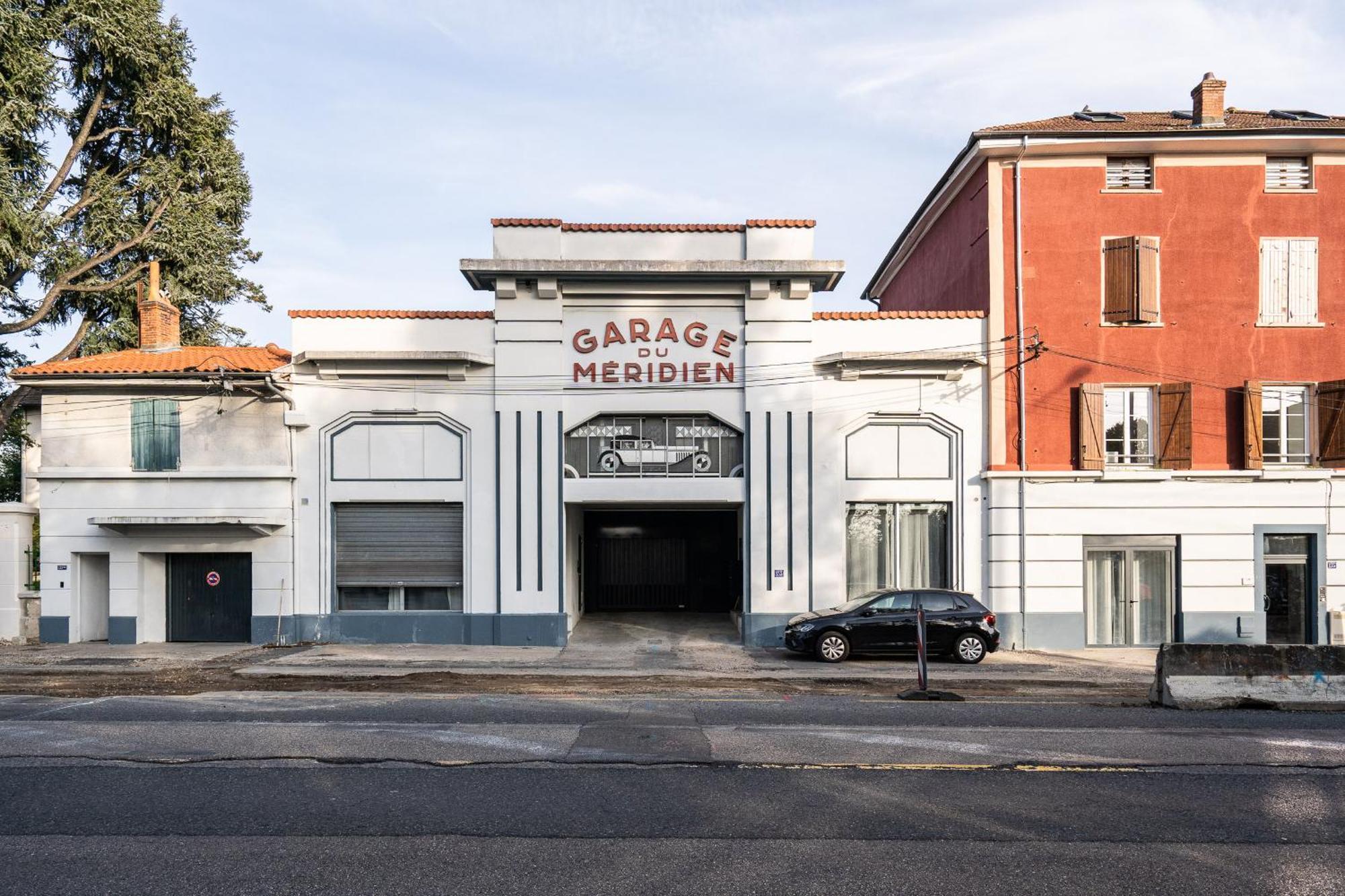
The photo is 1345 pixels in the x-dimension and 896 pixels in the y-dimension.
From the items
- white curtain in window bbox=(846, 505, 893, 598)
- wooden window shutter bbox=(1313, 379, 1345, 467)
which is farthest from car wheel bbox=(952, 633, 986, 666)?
wooden window shutter bbox=(1313, 379, 1345, 467)

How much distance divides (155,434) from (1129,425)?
21082mm

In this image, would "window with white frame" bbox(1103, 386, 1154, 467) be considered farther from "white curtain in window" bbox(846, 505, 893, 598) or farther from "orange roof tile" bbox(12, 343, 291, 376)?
"orange roof tile" bbox(12, 343, 291, 376)

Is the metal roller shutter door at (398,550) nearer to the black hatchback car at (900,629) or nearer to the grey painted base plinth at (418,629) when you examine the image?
the grey painted base plinth at (418,629)

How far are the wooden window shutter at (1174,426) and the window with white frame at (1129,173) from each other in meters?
4.43

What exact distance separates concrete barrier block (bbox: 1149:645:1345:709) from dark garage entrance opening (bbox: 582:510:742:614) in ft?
46.6

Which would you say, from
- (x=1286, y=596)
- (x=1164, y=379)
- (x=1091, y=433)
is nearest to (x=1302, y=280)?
(x=1164, y=379)

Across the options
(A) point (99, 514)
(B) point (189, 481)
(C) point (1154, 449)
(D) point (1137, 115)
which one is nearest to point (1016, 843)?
(C) point (1154, 449)

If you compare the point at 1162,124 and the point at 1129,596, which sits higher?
the point at 1162,124

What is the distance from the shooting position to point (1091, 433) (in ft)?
63.8

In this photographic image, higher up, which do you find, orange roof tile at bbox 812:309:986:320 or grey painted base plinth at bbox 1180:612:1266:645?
orange roof tile at bbox 812:309:986:320

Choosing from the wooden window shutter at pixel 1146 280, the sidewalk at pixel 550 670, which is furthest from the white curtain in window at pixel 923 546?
the wooden window shutter at pixel 1146 280

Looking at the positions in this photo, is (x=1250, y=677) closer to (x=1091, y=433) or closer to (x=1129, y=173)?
(x=1091, y=433)

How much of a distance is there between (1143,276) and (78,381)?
900 inches

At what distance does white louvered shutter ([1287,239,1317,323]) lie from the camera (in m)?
19.7
